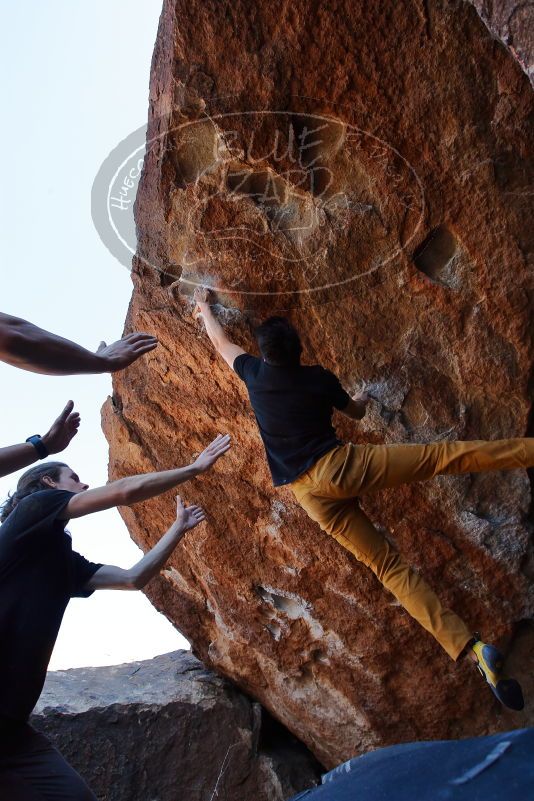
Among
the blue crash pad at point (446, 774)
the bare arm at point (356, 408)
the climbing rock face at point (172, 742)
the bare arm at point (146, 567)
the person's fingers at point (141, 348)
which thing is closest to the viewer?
the blue crash pad at point (446, 774)

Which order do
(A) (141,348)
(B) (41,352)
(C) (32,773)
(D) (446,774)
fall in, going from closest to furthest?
(D) (446,774), (B) (41,352), (A) (141,348), (C) (32,773)

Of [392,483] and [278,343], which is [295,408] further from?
[392,483]

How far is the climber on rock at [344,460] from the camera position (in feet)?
11.8

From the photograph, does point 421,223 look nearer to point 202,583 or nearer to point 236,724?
point 202,583

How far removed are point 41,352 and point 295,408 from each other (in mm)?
1605

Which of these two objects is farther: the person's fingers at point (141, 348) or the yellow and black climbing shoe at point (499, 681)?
the yellow and black climbing shoe at point (499, 681)

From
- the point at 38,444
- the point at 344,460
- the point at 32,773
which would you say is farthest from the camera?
the point at 344,460

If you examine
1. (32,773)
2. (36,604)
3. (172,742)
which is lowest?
(172,742)

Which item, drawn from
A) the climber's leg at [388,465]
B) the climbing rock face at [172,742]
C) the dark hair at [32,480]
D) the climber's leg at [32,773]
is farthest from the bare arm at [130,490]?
the climbing rock face at [172,742]

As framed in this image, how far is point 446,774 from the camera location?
2164mm

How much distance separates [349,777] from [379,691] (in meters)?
2.88

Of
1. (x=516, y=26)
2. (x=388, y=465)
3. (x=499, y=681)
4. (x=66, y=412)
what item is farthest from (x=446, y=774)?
(x=516, y=26)

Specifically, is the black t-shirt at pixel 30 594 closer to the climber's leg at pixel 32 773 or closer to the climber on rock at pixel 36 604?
the climber on rock at pixel 36 604

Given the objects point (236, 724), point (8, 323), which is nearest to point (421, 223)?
point (8, 323)
